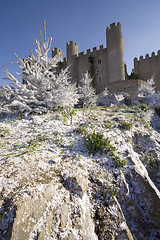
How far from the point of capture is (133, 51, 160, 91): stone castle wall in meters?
24.5

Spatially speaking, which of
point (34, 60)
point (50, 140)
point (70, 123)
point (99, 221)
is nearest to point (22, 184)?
point (99, 221)

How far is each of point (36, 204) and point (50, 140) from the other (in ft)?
6.83

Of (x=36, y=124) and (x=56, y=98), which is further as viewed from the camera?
(x=56, y=98)

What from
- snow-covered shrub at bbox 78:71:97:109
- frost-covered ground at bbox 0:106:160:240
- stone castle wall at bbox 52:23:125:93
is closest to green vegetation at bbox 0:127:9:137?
frost-covered ground at bbox 0:106:160:240

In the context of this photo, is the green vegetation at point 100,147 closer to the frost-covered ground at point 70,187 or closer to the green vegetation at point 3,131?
the frost-covered ground at point 70,187

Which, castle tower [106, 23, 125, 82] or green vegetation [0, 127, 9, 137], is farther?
castle tower [106, 23, 125, 82]

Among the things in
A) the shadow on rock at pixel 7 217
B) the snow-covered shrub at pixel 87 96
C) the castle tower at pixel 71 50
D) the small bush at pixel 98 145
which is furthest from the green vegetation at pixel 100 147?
the castle tower at pixel 71 50

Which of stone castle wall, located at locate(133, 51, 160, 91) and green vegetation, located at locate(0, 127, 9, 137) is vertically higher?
stone castle wall, located at locate(133, 51, 160, 91)

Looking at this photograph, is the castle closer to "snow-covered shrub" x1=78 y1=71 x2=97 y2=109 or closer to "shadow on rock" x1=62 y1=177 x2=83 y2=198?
"snow-covered shrub" x1=78 y1=71 x2=97 y2=109

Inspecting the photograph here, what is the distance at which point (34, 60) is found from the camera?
20.9ft

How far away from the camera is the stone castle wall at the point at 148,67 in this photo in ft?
Answer: 80.4

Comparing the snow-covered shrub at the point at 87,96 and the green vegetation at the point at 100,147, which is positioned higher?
the snow-covered shrub at the point at 87,96

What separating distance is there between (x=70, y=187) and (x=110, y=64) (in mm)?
22773

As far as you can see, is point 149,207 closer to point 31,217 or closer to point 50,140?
point 31,217
